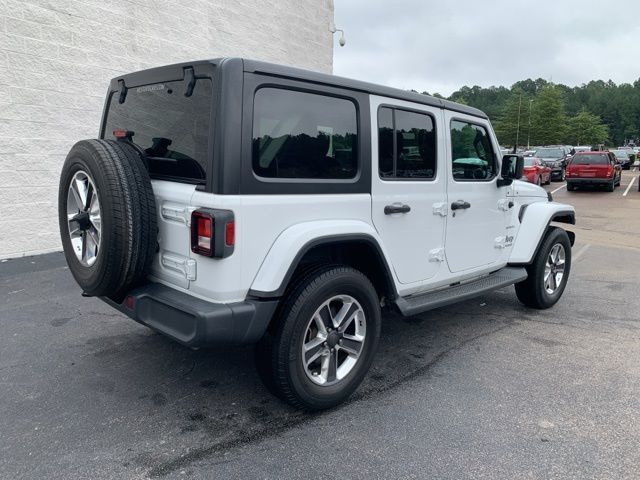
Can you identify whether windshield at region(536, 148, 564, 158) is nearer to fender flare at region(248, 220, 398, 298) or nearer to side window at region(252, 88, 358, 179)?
side window at region(252, 88, 358, 179)

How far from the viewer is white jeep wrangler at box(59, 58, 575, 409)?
8.74 feet

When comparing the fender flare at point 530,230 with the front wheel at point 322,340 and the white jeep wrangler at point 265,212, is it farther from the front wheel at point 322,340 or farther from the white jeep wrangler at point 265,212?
the front wheel at point 322,340

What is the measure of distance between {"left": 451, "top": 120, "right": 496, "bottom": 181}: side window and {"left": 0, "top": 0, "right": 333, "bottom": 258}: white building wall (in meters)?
5.67

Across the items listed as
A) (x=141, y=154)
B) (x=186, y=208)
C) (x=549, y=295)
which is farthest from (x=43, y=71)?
(x=549, y=295)

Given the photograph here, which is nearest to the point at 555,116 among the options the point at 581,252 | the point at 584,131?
the point at 584,131

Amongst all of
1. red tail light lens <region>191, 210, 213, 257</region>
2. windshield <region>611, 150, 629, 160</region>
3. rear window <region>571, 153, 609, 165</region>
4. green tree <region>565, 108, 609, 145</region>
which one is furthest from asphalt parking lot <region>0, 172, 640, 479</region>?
green tree <region>565, 108, 609, 145</region>

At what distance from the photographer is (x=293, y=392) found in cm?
289

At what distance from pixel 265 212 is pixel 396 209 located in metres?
1.09

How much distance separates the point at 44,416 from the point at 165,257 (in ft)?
3.98

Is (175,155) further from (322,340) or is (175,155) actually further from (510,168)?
(510,168)

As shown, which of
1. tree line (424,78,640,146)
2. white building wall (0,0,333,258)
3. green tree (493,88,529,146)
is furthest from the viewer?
green tree (493,88,529,146)

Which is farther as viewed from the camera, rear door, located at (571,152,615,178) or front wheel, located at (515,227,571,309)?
rear door, located at (571,152,615,178)

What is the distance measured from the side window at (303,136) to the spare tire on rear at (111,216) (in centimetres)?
70

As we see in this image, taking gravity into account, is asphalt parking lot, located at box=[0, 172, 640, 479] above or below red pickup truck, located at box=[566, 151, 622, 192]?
below
